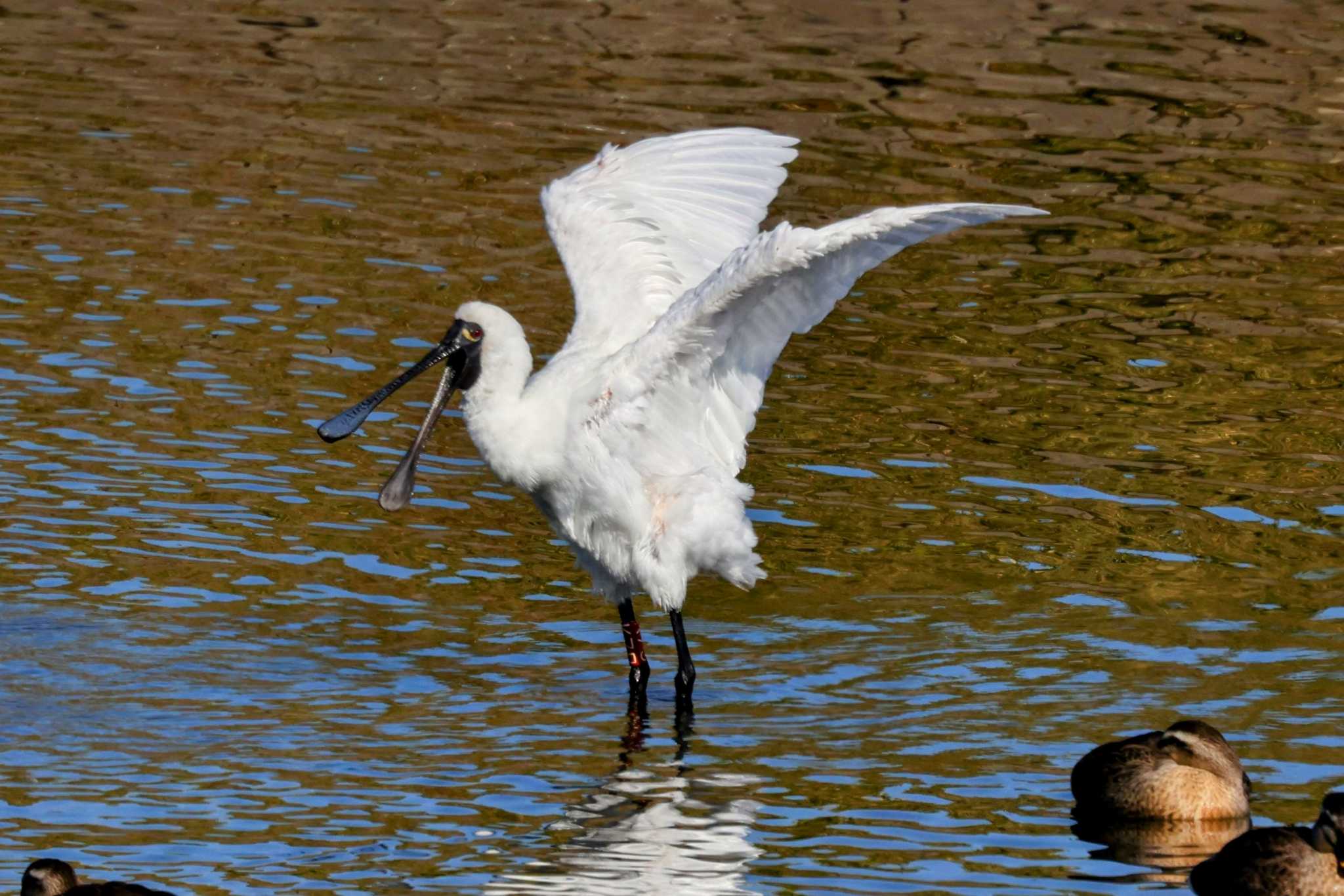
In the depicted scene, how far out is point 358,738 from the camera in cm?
1084

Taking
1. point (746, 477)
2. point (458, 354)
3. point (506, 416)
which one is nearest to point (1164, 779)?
point (506, 416)

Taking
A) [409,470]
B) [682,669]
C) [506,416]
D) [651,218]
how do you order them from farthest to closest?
[651,218] < [409,470] < [682,669] < [506,416]

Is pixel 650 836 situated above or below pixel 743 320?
below

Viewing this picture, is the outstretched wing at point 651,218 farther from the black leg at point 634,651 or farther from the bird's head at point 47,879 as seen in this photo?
the bird's head at point 47,879

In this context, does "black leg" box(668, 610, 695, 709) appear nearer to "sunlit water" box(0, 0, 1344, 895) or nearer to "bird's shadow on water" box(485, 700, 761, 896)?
"sunlit water" box(0, 0, 1344, 895)

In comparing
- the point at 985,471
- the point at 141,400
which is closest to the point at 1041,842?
the point at 985,471

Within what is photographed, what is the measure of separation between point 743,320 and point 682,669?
1.62 m

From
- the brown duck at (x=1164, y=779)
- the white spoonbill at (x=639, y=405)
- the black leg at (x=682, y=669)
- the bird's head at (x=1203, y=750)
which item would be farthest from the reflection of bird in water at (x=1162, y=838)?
the white spoonbill at (x=639, y=405)

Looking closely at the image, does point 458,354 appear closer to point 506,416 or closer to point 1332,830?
point 506,416

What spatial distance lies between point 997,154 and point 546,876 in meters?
13.7

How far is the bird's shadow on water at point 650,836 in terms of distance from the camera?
933 cm

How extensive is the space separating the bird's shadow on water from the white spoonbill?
1076 mm

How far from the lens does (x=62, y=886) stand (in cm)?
846

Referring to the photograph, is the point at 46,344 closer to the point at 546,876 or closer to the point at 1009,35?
the point at 546,876
